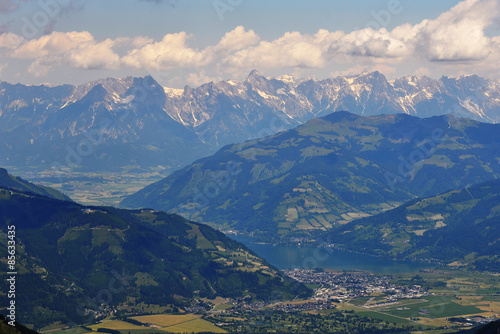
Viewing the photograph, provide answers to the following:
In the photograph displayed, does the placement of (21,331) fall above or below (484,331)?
below

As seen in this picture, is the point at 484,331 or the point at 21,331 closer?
the point at 21,331
